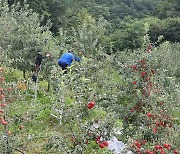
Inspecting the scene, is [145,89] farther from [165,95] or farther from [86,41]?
[86,41]

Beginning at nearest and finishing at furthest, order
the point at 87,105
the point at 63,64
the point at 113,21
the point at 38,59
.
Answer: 1. the point at 87,105
2. the point at 63,64
3. the point at 38,59
4. the point at 113,21

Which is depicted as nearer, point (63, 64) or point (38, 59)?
point (63, 64)

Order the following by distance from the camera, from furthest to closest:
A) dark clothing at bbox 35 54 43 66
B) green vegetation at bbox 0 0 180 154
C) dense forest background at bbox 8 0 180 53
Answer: dense forest background at bbox 8 0 180 53, dark clothing at bbox 35 54 43 66, green vegetation at bbox 0 0 180 154

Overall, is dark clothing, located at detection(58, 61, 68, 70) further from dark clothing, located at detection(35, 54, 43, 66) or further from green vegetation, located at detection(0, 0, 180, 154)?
green vegetation, located at detection(0, 0, 180, 154)

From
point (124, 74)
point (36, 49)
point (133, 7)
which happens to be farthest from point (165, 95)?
point (133, 7)

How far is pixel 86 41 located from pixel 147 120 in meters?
10.1

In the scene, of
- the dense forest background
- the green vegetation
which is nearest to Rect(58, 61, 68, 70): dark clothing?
the green vegetation

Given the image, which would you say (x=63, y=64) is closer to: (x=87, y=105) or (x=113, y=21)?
(x=87, y=105)

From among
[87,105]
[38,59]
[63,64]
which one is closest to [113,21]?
[38,59]

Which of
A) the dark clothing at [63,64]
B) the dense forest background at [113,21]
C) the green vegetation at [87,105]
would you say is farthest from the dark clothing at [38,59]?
the dense forest background at [113,21]

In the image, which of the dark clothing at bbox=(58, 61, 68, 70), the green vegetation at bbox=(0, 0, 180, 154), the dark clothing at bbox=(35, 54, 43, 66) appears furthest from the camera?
the dark clothing at bbox=(35, 54, 43, 66)

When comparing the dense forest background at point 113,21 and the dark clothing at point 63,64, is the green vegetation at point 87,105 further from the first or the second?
the dense forest background at point 113,21

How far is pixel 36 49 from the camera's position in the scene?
50.1 ft

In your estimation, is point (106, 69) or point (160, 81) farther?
point (106, 69)
